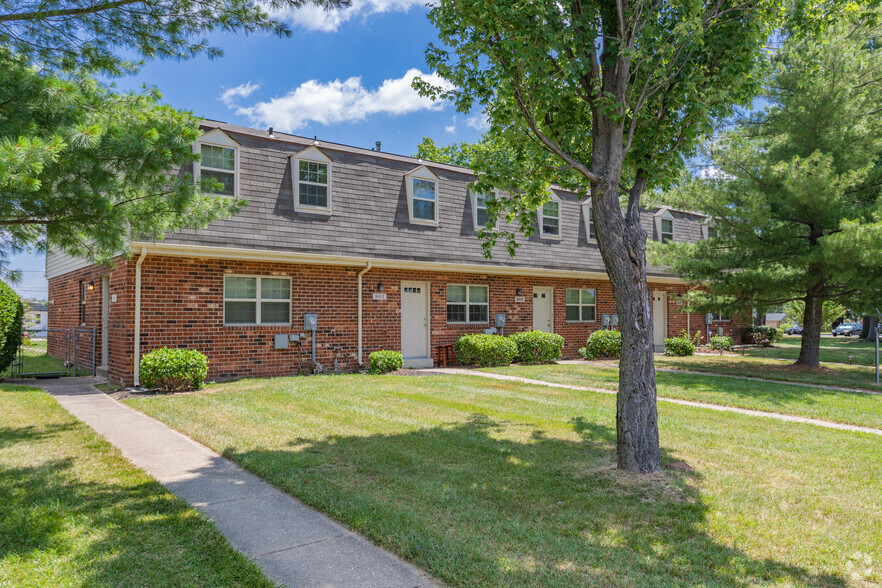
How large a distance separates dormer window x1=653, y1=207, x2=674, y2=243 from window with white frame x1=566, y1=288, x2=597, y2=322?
4.39 m

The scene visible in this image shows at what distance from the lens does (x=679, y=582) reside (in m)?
3.18

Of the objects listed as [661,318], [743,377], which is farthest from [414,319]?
[661,318]

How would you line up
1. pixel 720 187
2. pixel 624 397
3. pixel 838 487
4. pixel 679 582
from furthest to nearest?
pixel 720 187 → pixel 624 397 → pixel 838 487 → pixel 679 582

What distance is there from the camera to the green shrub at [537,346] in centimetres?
1590

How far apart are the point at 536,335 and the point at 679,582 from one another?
42.6 feet

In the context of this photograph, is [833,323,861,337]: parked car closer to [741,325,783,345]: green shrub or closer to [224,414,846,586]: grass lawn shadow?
[741,325,783,345]: green shrub

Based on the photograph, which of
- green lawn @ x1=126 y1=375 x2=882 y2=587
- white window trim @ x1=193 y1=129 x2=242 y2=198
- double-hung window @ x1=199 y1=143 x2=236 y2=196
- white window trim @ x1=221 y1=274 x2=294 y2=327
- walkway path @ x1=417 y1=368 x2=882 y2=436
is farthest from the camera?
white window trim @ x1=221 y1=274 x2=294 y2=327

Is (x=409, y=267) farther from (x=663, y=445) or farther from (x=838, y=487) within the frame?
(x=838, y=487)

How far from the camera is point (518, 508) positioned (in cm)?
434

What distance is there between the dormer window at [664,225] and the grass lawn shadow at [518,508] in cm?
1612

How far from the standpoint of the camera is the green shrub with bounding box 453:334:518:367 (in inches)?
583

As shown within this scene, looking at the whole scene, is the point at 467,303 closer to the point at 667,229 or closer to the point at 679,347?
the point at 679,347

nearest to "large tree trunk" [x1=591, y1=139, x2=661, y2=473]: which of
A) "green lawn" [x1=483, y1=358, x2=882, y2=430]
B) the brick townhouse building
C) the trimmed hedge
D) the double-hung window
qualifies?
"green lawn" [x1=483, y1=358, x2=882, y2=430]

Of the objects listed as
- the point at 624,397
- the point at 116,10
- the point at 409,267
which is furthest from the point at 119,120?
the point at 409,267
